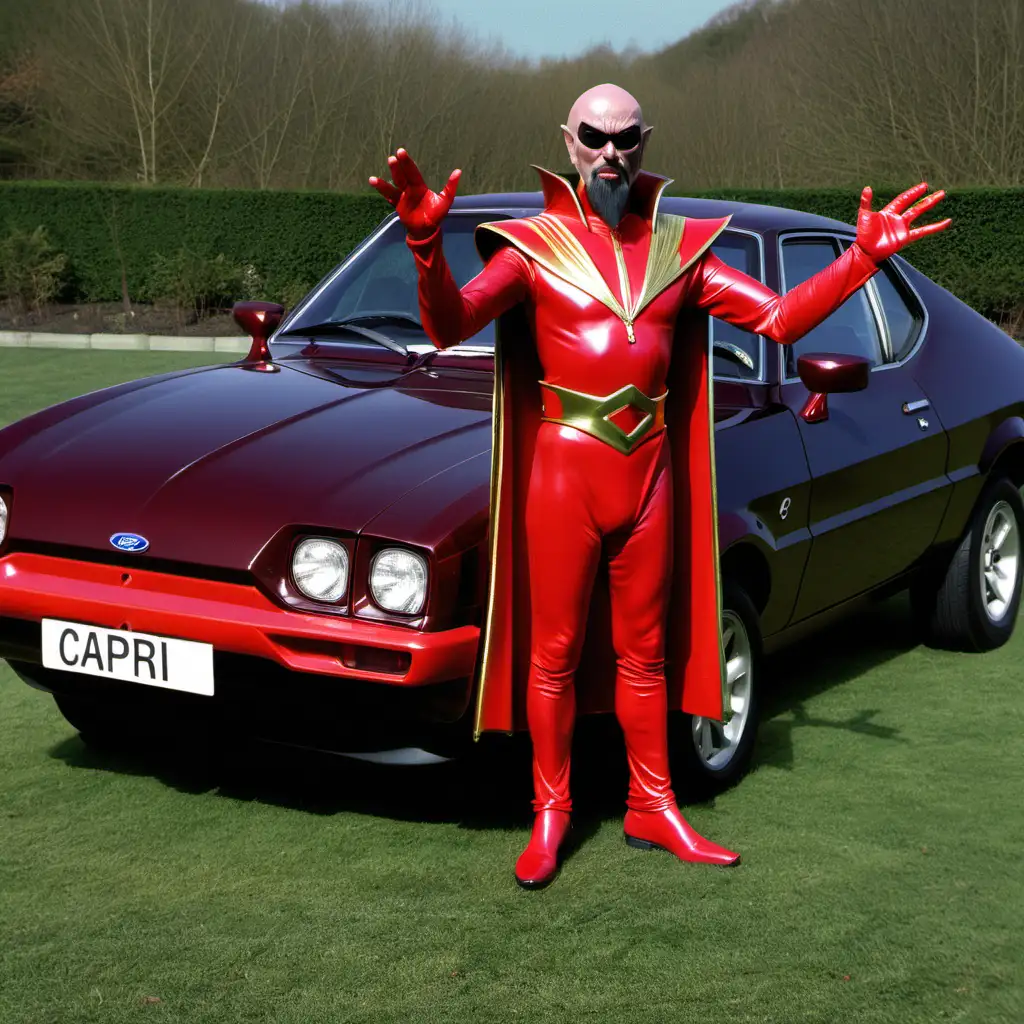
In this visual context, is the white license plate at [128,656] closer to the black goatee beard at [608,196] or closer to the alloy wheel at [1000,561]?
the black goatee beard at [608,196]

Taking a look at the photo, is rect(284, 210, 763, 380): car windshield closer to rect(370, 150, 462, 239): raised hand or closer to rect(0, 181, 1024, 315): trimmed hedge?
rect(370, 150, 462, 239): raised hand

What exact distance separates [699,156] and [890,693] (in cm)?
2948

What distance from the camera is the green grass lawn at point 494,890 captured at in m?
3.28

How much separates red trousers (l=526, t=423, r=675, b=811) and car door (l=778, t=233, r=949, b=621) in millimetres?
1105

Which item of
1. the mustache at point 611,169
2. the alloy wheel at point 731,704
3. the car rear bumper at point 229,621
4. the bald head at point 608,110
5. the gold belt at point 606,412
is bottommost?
the alloy wheel at point 731,704

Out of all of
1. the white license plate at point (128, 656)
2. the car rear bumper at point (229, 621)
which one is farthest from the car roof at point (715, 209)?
the white license plate at point (128, 656)

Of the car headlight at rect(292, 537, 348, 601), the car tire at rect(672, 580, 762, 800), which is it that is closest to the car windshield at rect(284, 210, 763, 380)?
the car tire at rect(672, 580, 762, 800)

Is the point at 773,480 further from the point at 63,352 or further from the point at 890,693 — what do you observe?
the point at 63,352

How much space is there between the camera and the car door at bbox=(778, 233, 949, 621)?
5035 millimetres

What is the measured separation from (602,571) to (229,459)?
3.39 ft

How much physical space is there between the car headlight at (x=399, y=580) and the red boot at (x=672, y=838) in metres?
0.90

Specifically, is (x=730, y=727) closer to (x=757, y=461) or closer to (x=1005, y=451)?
(x=757, y=461)

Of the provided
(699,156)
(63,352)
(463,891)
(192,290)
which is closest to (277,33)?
(699,156)

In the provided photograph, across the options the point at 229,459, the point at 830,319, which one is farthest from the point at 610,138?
the point at 830,319
